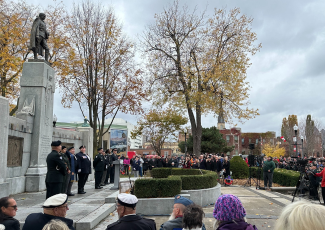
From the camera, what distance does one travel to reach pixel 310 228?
5.79 feet

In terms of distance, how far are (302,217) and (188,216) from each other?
1.48 meters

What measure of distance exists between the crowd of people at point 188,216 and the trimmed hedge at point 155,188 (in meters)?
4.97

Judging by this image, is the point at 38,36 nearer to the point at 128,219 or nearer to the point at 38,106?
the point at 38,106

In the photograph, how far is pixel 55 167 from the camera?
7184mm

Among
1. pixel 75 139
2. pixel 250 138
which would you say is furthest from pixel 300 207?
pixel 250 138

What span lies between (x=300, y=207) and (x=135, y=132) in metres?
39.1

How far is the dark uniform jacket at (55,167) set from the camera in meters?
7.10

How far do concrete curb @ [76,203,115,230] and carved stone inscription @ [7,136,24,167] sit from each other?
14.9 ft

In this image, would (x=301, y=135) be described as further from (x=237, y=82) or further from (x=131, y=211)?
(x=131, y=211)

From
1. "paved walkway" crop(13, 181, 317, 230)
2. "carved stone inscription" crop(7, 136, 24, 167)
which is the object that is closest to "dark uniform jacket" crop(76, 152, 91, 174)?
"paved walkway" crop(13, 181, 317, 230)

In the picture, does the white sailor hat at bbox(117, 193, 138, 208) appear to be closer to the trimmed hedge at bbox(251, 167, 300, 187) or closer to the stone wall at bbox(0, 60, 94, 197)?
the stone wall at bbox(0, 60, 94, 197)

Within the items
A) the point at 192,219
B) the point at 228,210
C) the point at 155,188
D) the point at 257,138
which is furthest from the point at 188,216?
the point at 257,138

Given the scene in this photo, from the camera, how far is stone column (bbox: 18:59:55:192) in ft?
→ 36.8

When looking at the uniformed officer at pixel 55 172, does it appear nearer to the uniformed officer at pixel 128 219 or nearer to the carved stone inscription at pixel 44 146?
the uniformed officer at pixel 128 219
